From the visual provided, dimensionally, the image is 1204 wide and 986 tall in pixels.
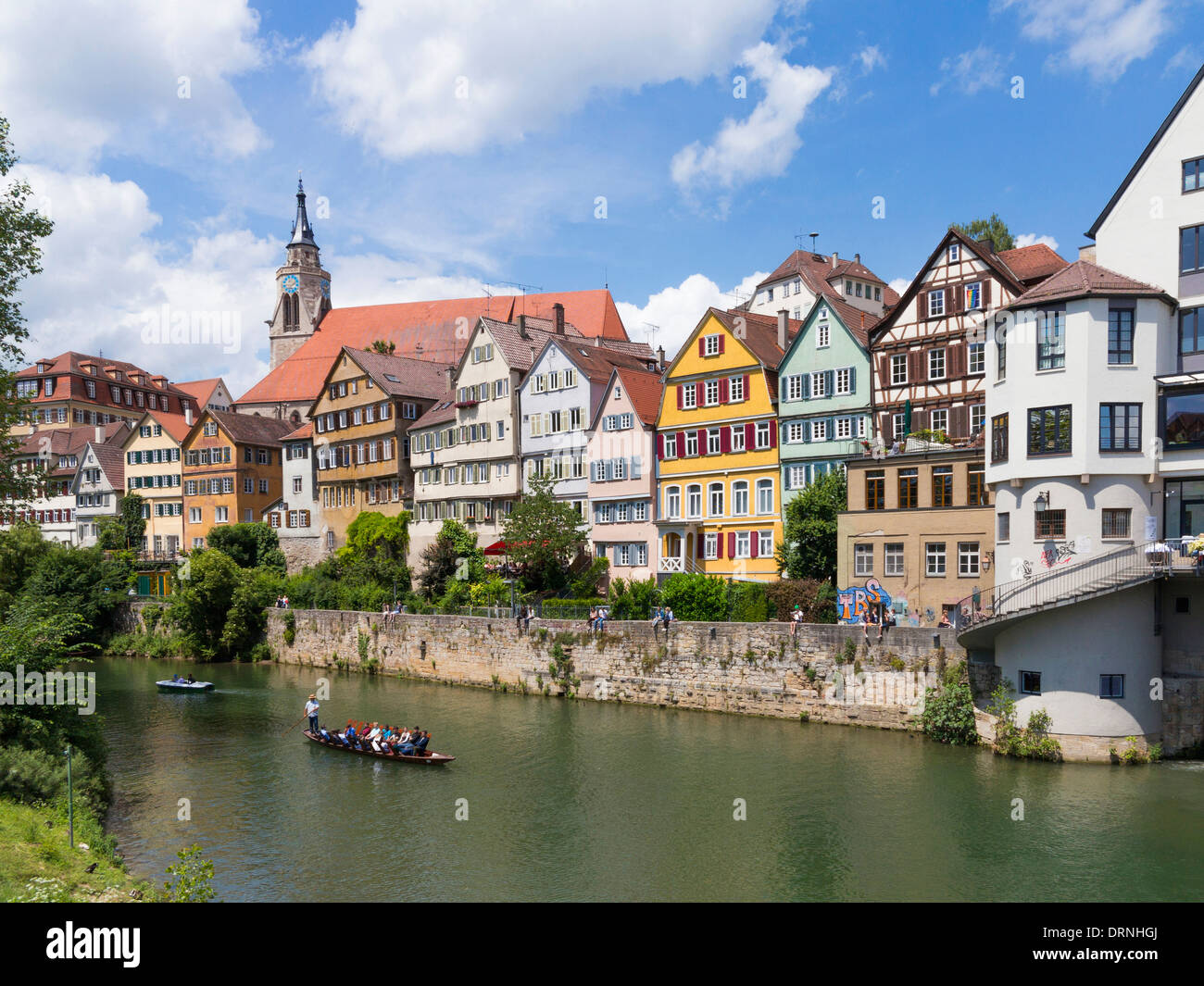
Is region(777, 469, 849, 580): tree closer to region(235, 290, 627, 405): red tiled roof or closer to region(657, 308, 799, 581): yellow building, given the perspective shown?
region(657, 308, 799, 581): yellow building

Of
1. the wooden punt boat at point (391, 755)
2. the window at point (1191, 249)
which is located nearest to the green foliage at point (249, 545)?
the wooden punt boat at point (391, 755)

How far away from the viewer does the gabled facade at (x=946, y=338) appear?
1534 inches

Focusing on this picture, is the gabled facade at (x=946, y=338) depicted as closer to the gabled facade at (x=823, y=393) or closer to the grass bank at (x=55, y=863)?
the gabled facade at (x=823, y=393)

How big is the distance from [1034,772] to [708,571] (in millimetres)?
21761

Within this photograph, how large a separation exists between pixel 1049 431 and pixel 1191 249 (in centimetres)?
640

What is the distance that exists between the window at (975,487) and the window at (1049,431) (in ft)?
18.4

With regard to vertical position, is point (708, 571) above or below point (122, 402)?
below

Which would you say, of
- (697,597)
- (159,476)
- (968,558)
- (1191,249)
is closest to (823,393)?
(697,597)

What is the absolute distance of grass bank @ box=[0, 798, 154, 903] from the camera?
1523 centimetres

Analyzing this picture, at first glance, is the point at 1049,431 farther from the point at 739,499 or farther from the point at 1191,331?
the point at 739,499

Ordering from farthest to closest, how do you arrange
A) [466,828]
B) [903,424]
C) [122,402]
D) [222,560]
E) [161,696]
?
[122,402]
[222,560]
[161,696]
[903,424]
[466,828]

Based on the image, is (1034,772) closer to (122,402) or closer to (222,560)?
(222,560)
